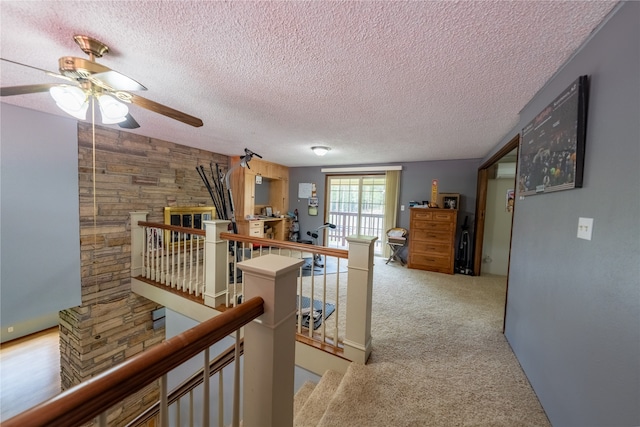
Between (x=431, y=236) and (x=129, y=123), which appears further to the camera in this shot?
(x=431, y=236)

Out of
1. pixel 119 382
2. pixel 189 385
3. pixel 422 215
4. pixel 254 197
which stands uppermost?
pixel 254 197

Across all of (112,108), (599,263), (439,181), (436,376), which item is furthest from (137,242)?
(439,181)

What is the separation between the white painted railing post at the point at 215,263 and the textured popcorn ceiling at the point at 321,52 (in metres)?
1.22

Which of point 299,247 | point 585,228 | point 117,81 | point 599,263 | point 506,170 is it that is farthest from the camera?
point 506,170

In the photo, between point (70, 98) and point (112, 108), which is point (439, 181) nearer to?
point (112, 108)

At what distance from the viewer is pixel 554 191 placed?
1.50 meters

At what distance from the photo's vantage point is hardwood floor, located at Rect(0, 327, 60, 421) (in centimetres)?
322

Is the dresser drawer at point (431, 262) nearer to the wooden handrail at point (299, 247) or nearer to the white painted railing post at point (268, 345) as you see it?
the wooden handrail at point (299, 247)

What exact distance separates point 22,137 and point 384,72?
11.9 feet

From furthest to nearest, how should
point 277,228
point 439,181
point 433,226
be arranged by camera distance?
point 277,228
point 439,181
point 433,226

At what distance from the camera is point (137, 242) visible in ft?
11.4

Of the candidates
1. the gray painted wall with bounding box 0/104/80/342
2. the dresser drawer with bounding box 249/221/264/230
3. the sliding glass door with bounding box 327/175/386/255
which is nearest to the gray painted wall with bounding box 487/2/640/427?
the sliding glass door with bounding box 327/175/386/255

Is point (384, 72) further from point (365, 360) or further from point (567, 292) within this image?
point (365, 360)

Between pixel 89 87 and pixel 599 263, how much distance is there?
2.93m
